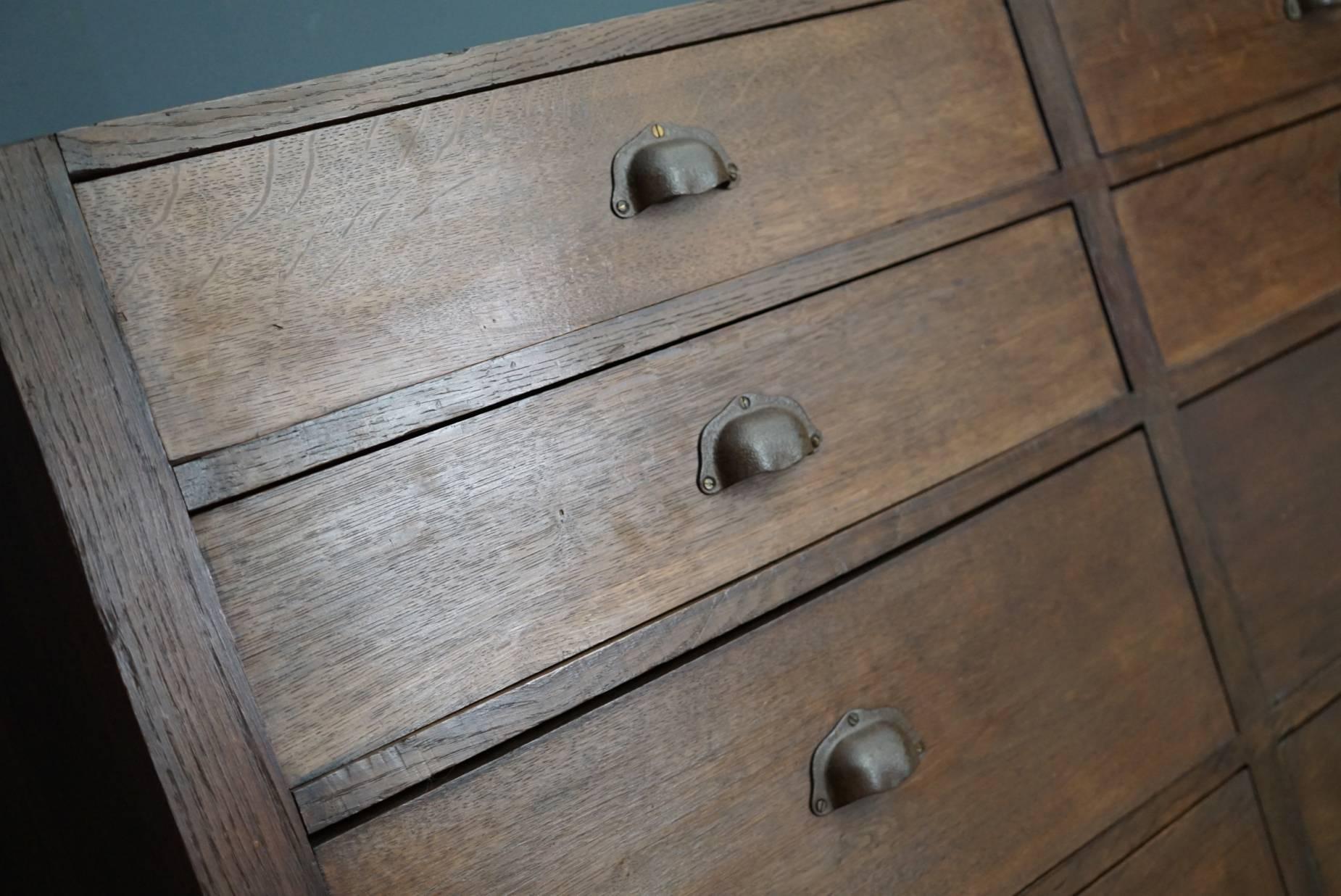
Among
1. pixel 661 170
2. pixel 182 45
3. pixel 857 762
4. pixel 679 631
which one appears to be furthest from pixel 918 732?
pixel 182 45

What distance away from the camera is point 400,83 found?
74 cm

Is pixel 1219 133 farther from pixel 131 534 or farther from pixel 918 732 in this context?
pixel 131 534

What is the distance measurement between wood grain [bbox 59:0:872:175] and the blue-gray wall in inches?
18.8

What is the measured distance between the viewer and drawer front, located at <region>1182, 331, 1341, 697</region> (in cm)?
104

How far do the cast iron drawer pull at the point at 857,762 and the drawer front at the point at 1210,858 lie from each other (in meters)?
0.25

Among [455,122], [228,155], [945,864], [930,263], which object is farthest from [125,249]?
[945,864]

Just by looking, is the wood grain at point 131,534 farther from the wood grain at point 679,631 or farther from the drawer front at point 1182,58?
the drawer front at point 1182,58

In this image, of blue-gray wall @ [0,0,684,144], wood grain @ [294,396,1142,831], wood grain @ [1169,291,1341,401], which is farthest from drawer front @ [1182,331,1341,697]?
blue-gray wall @ [0,0,684,144]

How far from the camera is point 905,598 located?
886 millimetres

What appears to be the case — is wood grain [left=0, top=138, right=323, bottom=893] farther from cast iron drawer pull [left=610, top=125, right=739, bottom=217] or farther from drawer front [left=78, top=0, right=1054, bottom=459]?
cast iron drawer pull [left=610, top=125, right=739, bottom=217]

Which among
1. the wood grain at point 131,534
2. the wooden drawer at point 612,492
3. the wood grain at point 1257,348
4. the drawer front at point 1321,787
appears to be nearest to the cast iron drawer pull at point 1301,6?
the wood grain at point 1257,348

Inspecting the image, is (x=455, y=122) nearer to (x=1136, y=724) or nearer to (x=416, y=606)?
(x=416, y=606)

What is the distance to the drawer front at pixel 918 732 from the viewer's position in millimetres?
742

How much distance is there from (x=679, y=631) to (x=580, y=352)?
20 cm
